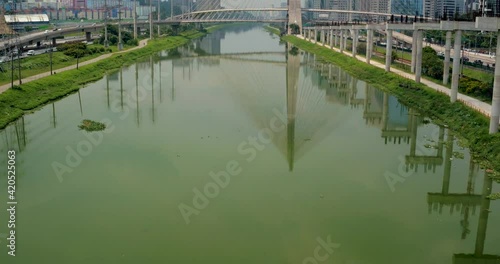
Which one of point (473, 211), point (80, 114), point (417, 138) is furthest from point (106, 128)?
point (473, 211)

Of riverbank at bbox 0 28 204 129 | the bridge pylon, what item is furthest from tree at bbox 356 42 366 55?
the bridge pylon

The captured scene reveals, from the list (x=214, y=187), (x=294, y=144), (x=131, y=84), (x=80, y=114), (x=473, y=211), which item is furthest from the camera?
(x=131, y=84)

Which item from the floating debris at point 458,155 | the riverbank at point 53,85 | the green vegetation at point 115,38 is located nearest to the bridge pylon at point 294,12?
the green vegetation at point 115,38

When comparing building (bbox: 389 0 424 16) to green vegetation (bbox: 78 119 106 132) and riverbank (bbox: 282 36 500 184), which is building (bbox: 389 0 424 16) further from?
green vegetation (bbox: 78 119 106 132)

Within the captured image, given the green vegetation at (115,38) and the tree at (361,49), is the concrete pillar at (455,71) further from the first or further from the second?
the green vegetation at (115,38)

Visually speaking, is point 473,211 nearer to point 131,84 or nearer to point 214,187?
point 214,187

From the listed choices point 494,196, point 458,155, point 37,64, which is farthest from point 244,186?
point 37,64
